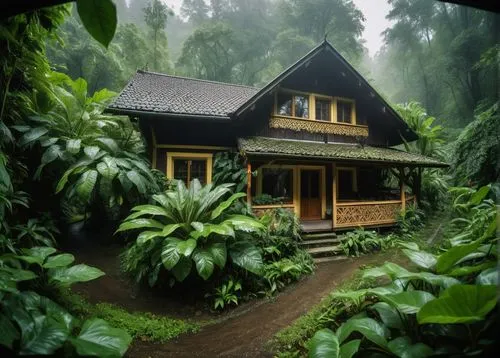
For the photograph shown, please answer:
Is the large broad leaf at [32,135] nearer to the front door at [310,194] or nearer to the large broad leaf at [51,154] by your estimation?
the large broad leaf at [51,154]

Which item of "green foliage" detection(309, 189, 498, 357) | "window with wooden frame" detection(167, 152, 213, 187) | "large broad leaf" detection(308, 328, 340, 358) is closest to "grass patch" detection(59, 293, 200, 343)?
"large broad leaf" detection(308, 328, 340, 358)

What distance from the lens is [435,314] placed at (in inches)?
59.6

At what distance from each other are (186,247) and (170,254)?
296mm

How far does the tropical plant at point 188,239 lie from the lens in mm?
3998

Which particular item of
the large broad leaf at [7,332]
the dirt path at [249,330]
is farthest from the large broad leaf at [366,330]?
the large broad leaf at [7,332]

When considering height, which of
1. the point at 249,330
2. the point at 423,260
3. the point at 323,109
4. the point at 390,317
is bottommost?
the point at 249,330

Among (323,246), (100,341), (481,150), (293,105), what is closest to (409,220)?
(481,150)

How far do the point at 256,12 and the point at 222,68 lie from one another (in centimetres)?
880

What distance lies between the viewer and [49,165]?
5070 mm

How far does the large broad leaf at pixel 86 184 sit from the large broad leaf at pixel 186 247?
2.24 metres

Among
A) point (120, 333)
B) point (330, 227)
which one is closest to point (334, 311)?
point (120, 333)

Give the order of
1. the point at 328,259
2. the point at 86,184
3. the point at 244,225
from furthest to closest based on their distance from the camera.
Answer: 1. the point at 328,259
2. the point at 86,184
3. the point at 244,225

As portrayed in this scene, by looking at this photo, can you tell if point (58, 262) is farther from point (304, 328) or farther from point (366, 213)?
point (366, 213)

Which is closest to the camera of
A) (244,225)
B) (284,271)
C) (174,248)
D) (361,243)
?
(174,248)
